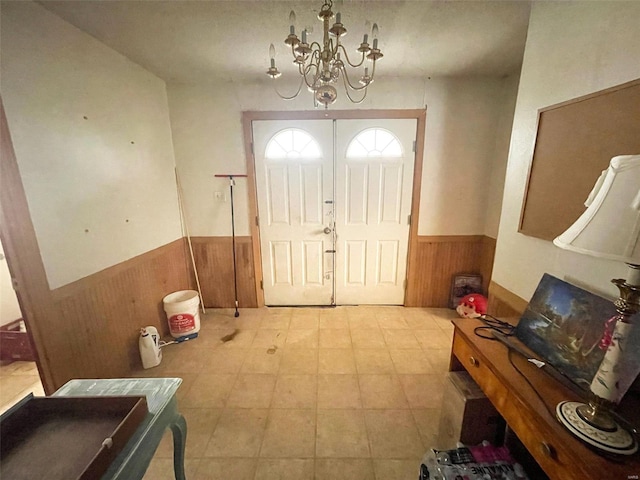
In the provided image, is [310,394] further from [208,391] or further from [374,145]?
[374,145]

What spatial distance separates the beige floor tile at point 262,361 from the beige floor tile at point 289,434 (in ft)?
1.37

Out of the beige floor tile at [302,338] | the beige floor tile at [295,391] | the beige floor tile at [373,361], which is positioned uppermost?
the beige floor tile at [302,338]

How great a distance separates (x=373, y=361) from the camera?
7.22ft

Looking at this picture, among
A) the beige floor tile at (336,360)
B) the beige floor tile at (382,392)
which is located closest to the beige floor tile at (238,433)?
the beige floor tile at (336,360)

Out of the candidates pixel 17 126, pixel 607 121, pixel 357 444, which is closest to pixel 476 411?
pixel 357 444

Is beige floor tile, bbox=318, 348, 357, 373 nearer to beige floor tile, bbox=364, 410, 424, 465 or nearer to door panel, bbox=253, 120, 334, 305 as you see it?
beige floor tile, bbox=364, 410, 424, 465

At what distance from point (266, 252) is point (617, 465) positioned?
2.75m

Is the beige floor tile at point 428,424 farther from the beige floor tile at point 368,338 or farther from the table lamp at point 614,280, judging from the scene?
the table lamp at point 614,280

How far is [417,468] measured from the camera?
4.50 feet

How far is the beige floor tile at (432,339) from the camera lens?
94.7 inches

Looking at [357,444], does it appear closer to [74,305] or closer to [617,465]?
[617,465]

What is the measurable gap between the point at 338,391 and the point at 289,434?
458mm

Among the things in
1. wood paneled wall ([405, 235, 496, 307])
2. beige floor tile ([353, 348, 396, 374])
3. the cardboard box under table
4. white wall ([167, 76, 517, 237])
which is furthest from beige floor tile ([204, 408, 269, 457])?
wood paneled wall ([405, 235, 496, 307])

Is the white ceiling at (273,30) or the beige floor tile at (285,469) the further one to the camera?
the white ceiling at (273,30)
